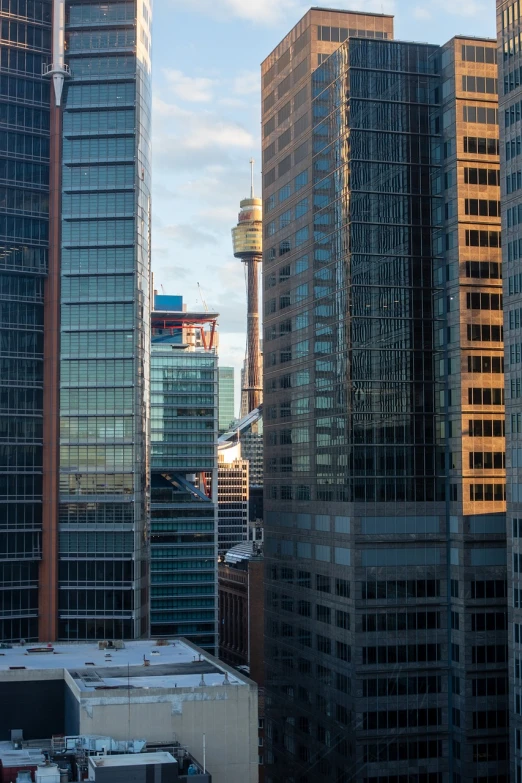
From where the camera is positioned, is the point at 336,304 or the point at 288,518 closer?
the point at 336,304

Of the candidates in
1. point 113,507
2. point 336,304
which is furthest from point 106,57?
point 113,507

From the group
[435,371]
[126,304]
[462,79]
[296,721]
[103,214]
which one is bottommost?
[296,721]

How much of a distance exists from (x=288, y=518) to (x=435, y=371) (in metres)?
32.6

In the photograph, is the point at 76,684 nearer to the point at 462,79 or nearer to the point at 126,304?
the point at 126,304

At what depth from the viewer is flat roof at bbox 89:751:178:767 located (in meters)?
85.8

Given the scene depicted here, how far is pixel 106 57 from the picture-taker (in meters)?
171

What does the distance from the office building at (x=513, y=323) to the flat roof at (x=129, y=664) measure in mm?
33283

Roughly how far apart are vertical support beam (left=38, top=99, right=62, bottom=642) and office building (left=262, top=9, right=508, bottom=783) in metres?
35.1

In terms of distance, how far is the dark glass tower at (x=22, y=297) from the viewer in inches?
6540

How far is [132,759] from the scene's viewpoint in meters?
87.4

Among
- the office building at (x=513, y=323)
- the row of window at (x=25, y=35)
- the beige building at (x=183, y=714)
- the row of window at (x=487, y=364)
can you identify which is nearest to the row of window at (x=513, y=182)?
the office building at (x=513, y=323)

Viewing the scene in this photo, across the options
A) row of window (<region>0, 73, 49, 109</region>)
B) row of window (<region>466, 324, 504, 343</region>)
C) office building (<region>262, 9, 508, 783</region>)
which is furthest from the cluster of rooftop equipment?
row of window (<region>0, 73, 49, 109</region>)

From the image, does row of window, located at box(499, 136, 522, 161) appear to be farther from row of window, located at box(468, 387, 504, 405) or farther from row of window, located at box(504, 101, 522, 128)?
row of window, located at box(468, 387, 504, 405)

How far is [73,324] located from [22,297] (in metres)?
7.96
